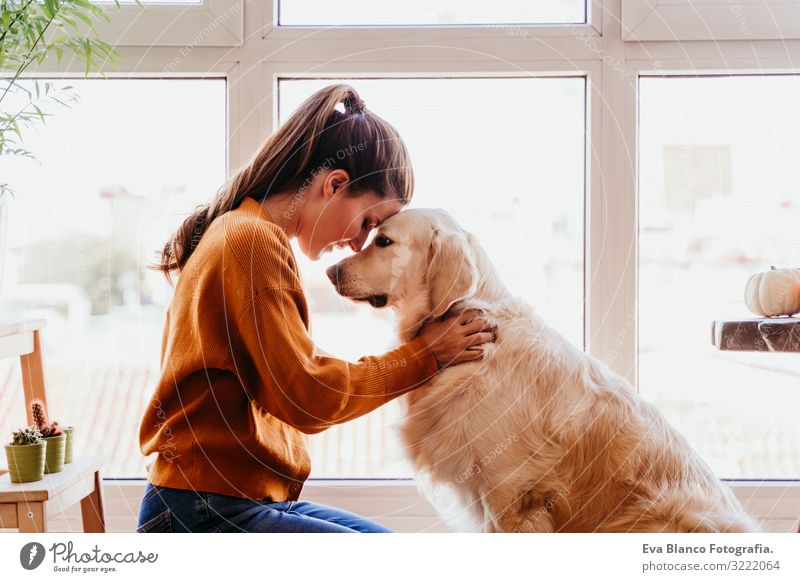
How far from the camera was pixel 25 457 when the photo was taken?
1.78m

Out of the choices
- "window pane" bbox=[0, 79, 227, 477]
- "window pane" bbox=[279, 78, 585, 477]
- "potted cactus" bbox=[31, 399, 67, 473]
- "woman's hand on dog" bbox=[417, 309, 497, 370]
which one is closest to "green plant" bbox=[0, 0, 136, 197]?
"window pane" bbox=[0, 79, 227, 477]

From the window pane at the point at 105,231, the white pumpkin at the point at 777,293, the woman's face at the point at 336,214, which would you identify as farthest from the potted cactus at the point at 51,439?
the white pumpkin at the point at 777,293

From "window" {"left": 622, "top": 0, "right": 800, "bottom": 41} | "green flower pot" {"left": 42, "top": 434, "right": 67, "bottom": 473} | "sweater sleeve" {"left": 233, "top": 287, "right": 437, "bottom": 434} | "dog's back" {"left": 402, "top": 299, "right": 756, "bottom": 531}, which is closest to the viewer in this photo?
"sweater sleeve" {"left": 233, "top": 287, "right": 437, "bottom": 434}

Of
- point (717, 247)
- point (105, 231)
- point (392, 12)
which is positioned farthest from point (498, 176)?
point (105, 231)

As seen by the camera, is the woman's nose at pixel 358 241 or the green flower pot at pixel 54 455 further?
the green flower pot at pixel 54 455

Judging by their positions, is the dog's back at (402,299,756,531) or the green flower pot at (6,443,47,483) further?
the green flower pot at (6,443,47,483)

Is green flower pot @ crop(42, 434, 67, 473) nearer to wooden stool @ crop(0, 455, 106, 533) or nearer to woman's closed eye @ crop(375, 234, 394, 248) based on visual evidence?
wooden stool @ crop(0, 455, 106, 533)

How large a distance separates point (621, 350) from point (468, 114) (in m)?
0.89

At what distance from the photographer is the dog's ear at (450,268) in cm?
170

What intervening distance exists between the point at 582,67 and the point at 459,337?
38.6 inches

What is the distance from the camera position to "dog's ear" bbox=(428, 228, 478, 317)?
1.70m

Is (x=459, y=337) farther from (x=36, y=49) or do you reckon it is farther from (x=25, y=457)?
(x=36, y=49)

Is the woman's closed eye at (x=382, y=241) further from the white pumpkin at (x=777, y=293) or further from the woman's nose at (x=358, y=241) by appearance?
the white pumpkin at (x=777, y=293)

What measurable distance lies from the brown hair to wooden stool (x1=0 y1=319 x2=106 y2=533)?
690 millimetres
